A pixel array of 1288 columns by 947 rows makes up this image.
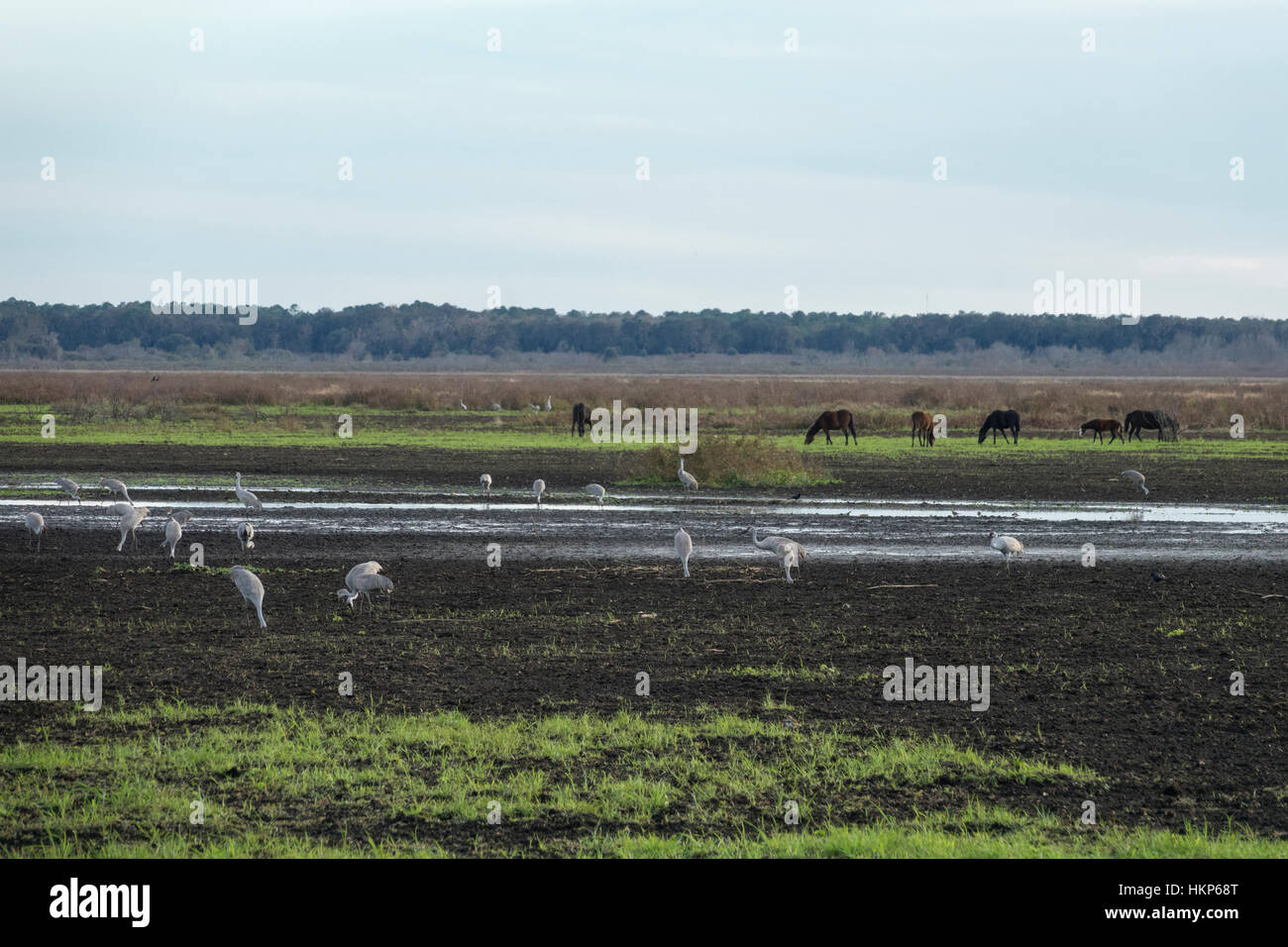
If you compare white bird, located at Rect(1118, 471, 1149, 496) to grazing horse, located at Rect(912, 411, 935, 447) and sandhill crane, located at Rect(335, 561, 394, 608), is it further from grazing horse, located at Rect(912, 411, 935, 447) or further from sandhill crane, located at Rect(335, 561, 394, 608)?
sandhill crane, located at Rect(335, 561, 394, 608)

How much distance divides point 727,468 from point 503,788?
24683 mm

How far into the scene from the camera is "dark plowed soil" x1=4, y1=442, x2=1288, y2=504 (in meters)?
30.9

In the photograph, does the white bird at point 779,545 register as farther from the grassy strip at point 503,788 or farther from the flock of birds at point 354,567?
the grassy strip at point 503,788

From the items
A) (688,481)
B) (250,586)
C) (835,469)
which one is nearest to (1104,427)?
(835,469)

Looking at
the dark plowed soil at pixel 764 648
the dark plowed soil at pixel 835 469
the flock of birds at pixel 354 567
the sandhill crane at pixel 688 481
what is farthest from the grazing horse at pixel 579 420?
the dark plowed soil at pixel 764 648

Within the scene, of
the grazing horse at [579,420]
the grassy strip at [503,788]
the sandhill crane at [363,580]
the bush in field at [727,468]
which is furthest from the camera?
the grazing horse at [579,420]

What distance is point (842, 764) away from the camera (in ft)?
28.3

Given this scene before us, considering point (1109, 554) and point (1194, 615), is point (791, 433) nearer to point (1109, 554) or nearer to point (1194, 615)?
point (1109, 554)

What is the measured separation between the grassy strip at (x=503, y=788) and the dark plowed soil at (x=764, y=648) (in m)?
0.37

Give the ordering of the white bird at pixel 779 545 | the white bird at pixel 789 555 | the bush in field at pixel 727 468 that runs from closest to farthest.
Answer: the white bird at pixel 789 555, the white bird at pixel 779 545, the bush in field at pixel 727 468

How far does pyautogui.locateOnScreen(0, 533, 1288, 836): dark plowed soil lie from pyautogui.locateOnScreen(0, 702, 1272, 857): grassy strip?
371 mm

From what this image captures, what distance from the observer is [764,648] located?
41.2 feet

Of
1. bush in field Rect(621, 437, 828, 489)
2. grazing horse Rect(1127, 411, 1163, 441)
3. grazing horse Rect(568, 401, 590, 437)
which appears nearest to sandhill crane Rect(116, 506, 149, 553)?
bush in field Rect(621, 437, 828, 489)

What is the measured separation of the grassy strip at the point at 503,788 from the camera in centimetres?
703
